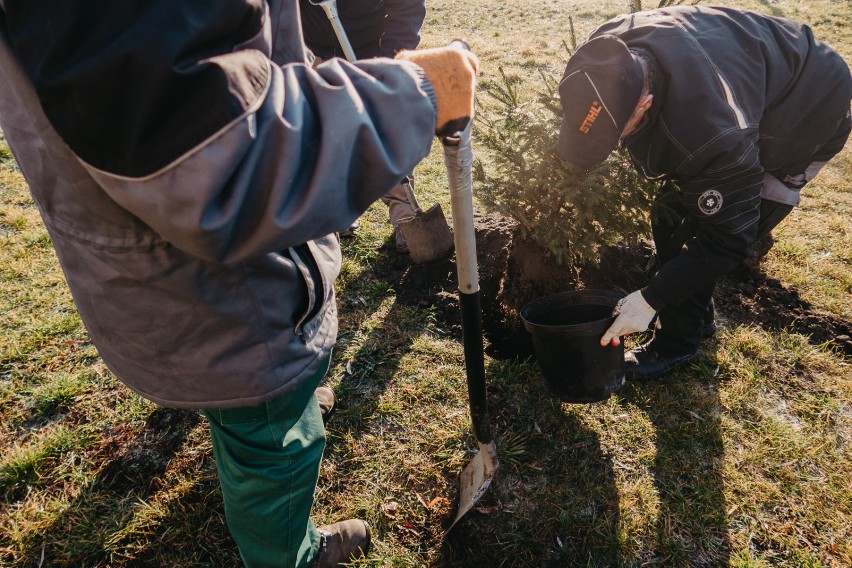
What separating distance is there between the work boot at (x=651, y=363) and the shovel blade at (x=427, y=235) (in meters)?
1.45

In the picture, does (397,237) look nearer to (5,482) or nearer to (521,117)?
(521,117)

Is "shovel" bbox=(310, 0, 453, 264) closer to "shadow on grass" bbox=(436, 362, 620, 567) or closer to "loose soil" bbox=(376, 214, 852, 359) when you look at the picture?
"loose soil" bbox=(376, 214, 852, 359)

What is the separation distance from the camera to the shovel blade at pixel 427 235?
365 cm

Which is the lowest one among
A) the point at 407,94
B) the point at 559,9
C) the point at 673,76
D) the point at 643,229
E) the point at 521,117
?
the point at 559,9

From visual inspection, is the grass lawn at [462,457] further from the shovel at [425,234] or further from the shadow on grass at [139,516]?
the shovel at [425,234]

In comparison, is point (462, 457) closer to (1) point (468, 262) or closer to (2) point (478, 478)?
(2) point (478, 478)

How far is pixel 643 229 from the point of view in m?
2.89

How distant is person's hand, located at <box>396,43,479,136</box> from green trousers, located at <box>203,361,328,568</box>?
90cm

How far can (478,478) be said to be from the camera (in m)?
2.30

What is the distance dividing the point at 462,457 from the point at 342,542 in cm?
71

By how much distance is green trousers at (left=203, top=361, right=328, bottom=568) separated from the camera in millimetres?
1557

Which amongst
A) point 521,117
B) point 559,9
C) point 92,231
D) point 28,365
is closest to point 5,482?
point 28,365

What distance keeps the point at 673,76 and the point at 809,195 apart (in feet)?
11.7

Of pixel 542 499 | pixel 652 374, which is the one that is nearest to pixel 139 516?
pixel 542 499
